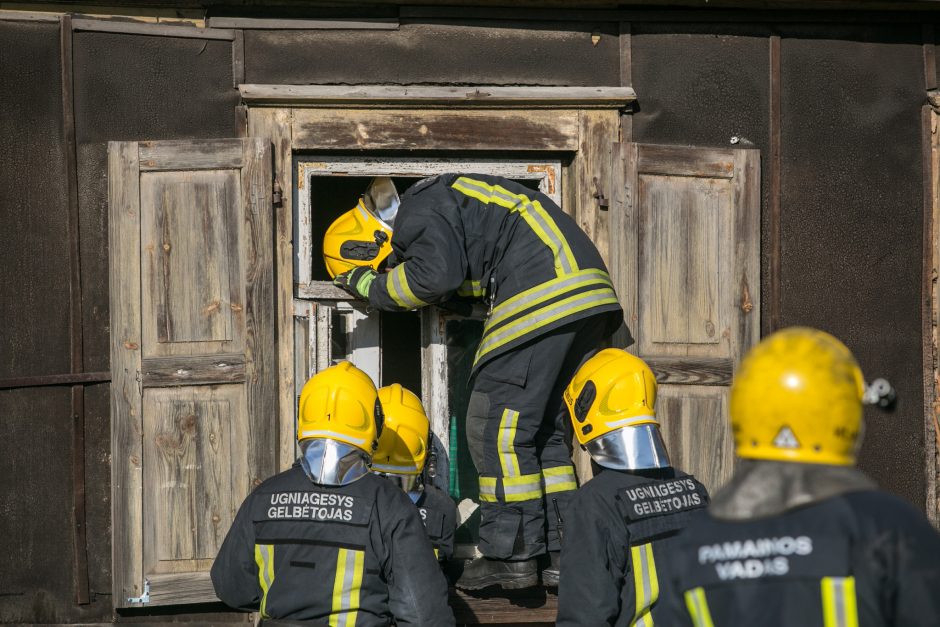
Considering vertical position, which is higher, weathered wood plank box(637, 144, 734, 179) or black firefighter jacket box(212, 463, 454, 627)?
weathered wood plank box(637, 144, 734, 179)

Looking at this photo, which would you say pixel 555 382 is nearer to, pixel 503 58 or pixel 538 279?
pixel 538 279

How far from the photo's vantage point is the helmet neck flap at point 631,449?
403cm

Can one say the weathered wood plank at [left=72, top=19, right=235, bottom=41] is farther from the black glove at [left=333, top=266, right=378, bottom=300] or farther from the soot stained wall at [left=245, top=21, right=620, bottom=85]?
the black glove at [left=333, top=266, right=378, bottom=300]

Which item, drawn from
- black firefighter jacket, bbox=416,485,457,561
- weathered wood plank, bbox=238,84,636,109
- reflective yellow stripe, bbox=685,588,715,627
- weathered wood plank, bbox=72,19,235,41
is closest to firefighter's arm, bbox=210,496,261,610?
black firefighter jacket, bbox=416,485,457,561

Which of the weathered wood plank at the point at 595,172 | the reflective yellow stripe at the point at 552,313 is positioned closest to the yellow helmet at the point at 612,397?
the reflective yellow stripe at the point at 552,313

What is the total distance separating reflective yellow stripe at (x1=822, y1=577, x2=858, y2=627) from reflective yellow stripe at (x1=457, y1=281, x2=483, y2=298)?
2.86 m

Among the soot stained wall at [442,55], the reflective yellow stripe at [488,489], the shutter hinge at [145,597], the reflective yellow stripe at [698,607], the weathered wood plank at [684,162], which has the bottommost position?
the shutter hinge at [145,597]

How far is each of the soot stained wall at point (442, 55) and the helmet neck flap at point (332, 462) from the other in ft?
6.91

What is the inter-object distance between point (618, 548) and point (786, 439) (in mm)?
1538

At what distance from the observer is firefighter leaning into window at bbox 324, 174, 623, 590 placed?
15.5ft

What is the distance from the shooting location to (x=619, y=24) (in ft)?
18.3

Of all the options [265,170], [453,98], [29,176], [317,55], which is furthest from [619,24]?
[29,176]

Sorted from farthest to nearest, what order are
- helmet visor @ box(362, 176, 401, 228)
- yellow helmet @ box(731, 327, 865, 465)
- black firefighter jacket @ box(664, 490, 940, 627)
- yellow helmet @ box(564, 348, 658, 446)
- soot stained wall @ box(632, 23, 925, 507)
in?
soot stained wall @ box(632, 23, 925, 507) → helmet visor @ box(362, 176, 401, 228) → yellow helmet @ box(564, 348, 658, 446) → yellow helmet @ box(731, 327, 865, 465) → black firefighter jacket @ box(664, 490, 940, 627)

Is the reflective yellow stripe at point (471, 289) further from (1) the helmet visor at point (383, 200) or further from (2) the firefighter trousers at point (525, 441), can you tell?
(1) the helmet visor at point (383, 200)
